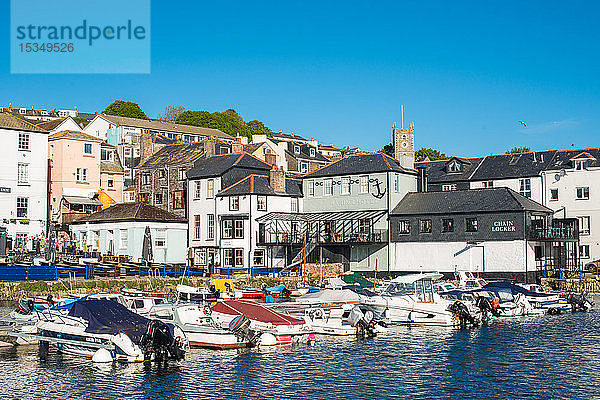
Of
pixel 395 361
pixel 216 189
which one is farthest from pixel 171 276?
pixel 395 361

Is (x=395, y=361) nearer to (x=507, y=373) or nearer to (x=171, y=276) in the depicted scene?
(x=507, y=373)

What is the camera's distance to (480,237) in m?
71.5

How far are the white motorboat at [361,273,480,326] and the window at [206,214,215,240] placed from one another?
113 ft

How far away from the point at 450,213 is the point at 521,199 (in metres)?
6.69

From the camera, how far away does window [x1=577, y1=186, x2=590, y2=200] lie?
7996cm

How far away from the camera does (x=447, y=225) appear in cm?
7338

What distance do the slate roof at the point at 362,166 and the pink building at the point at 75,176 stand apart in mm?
27286

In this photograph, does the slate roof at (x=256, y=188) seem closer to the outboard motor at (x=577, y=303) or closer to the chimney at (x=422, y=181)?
the chimney at (x=422, y=181)

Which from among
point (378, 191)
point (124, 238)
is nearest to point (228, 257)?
point (124, 238)

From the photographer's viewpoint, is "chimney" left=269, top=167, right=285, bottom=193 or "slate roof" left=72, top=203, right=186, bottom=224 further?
"chimney" left=269, top=167, right=285, bottom=193

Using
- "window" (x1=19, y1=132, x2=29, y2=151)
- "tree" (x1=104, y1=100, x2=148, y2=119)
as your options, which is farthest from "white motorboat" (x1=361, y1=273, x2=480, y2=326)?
"tree" (x1=104, y1=100, x2=148, y2=119)

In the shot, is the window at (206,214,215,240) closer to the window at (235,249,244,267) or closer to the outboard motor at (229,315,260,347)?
the window at (235,249,244,267)

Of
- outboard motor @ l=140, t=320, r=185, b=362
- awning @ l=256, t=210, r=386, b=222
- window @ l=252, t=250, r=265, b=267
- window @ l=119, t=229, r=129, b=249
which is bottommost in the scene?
outboard motor @ l=140, t=320, r=185, b=362

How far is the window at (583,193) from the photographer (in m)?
80.0
